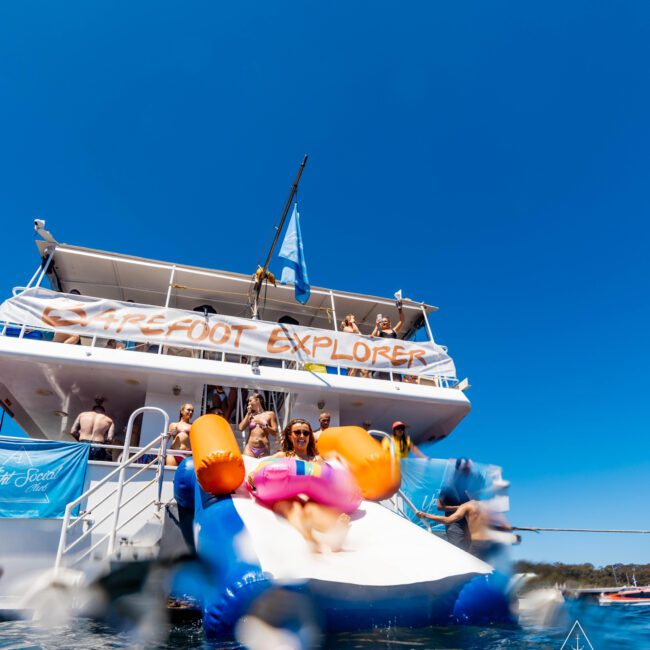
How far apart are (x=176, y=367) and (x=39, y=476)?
2452 mm

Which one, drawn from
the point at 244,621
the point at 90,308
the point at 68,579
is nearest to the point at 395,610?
the point at 244,621

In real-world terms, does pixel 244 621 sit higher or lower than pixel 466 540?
lower

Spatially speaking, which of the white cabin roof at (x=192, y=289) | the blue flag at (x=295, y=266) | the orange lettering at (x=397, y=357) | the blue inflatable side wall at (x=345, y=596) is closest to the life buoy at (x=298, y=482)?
the blue inflatable side wall at (x=345, y=596)

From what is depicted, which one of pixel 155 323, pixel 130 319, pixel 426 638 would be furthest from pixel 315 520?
pixel 130 319

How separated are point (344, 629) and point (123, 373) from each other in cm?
611

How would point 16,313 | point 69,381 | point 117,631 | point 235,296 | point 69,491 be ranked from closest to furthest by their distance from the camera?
1. point 117,631
2. point 69,491
3. point 16,313
4. point 69,381
5. point 235,296

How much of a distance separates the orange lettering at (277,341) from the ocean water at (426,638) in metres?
4.96

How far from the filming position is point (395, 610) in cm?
305

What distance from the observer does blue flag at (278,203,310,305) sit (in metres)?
9.24

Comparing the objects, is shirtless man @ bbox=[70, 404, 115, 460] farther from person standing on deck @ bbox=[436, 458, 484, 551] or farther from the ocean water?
person standing on deck @ bbox=[436, 458, 484, 551]

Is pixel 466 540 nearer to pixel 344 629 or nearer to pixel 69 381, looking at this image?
pixel 344 629

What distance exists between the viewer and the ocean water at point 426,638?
282cm

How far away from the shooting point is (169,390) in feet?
27.9

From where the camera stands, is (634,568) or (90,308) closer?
(634,568)
